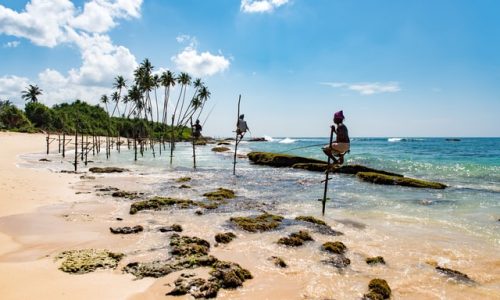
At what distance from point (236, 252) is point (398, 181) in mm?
17234

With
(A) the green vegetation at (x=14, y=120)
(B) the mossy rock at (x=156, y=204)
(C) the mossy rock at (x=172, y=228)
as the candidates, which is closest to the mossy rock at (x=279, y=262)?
(C) the mossy rock at (x=172, y=228)

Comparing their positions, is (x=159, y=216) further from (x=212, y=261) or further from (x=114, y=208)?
(x=212, y=261)

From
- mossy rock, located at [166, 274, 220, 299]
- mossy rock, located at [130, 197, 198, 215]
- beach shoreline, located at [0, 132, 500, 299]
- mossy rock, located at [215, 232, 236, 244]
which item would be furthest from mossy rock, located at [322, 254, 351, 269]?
mossy rock, located at [130, 197, 198, 215]

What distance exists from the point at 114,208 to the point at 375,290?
34.5 ft

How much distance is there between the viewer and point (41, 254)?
8.11 meters

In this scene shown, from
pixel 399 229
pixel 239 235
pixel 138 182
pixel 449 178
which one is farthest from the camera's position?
pixel 449 178

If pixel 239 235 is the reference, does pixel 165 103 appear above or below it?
above

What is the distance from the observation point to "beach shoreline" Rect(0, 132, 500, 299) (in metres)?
6.68

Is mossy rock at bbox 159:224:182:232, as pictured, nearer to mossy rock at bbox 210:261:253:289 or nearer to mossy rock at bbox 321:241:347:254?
mossy rock at bbox 210:261:253:289

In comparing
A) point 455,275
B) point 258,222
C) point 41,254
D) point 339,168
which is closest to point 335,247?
point 455,275

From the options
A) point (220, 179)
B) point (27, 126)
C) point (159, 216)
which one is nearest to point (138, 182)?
point (220, 179)

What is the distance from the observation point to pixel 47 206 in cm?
1339

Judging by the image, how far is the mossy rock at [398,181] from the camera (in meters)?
21.9

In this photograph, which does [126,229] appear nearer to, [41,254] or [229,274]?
[41,254]
